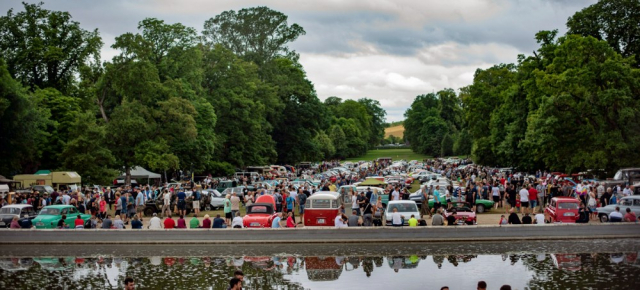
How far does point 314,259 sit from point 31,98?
4336 centimetres

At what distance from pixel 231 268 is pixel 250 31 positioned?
8728 cm

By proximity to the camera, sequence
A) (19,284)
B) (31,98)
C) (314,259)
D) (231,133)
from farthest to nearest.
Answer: (231,133), (31,98), (314,259), (19,284)

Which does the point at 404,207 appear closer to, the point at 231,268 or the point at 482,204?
the point at 482,204

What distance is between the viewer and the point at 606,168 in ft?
175

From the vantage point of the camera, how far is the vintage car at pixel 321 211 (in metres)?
32.5

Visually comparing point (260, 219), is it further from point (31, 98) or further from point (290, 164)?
point (290, 164)

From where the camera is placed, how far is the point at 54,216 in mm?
34000

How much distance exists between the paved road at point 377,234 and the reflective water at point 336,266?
34.8 inches

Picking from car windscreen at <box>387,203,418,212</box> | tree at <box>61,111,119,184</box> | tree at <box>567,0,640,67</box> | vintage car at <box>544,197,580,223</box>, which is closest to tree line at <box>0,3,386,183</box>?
tree at <box>61,111,119,184</box>

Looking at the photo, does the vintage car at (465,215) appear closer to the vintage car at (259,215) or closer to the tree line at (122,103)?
the vintage car at (259,215)

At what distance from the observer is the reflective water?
813 inches

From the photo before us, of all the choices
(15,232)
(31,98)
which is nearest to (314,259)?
(15,232)

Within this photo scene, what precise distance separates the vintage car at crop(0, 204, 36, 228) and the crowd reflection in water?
8.57 m

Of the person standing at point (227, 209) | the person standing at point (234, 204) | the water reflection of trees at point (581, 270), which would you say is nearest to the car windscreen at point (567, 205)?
the water reflection of trees at point (581, 270)
